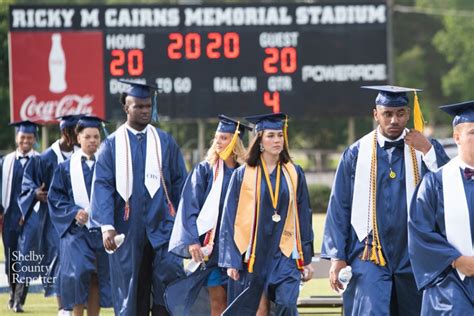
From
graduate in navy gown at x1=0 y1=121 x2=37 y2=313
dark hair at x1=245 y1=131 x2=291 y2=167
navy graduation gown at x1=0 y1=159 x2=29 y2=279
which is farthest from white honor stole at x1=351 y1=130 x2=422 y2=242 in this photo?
navy graduation gown at x1=0 y1=159 x2=29 y2=279

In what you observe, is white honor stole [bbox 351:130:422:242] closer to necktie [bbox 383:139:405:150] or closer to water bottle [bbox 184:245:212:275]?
necktie [bbox 383:139:405:150]

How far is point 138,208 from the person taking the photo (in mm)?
10336

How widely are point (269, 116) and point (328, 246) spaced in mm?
1393

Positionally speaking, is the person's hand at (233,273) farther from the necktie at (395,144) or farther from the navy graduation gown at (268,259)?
the necktie at (395,144)

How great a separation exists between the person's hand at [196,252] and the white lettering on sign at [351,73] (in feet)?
49.4

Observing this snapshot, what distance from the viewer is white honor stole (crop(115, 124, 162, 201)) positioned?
10.4m

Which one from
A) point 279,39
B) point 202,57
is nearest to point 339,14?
point 279,39

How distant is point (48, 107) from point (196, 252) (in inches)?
617

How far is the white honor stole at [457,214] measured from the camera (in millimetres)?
7660

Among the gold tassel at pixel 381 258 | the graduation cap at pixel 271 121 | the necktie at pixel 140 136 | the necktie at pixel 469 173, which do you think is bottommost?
the gold tassel at pixel 381 258

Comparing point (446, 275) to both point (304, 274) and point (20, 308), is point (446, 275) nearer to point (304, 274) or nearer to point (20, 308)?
point (304, 274)

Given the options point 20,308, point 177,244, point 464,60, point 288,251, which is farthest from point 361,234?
point 464,60

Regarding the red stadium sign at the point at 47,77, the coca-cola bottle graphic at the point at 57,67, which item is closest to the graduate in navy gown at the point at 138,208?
the red stadium sign at the point at 47,77

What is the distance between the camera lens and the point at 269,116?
9828 mm
